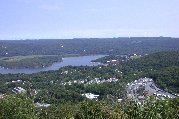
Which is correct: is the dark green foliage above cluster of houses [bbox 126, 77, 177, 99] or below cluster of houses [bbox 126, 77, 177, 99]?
above

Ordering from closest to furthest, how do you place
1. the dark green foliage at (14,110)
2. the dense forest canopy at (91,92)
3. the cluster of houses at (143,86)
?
the dense forest canopy at (91,92)
the dark green foliage at (14,110)
the cluster of houses at (143,86)

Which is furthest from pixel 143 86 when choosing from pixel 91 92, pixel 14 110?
pixel 14 110

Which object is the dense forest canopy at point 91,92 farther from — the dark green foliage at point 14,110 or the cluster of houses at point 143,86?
the cluster of houses at point 143,86

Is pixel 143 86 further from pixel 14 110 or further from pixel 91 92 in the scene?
pixel 14 110

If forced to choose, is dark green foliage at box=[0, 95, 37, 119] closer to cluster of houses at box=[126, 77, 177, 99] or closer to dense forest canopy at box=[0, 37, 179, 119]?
dense forest canopy at box=[0, 37, 179, 119]

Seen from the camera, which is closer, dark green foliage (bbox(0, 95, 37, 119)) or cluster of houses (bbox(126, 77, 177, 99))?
dark green foliage (bbox(0, 95, 37, 119))

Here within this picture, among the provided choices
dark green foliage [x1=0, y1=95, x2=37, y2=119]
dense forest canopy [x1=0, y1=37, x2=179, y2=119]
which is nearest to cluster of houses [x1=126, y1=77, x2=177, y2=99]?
dense forest canopy [x1=0, y1=37, x2=179, y2=119]

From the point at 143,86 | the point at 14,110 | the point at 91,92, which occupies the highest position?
the point at 14,110

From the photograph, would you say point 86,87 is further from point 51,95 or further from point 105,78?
point 105,78

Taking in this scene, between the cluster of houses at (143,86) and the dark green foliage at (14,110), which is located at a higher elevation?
the dark green foliage at (14,110)

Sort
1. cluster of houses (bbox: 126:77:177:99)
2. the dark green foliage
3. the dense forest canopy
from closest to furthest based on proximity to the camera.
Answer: the dense forest canopy, the dark green foliage, cluster of houses (bbox: 126:77:177:99)

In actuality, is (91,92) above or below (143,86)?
below

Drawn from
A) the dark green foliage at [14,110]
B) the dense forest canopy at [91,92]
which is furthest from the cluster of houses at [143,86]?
the dark green foliage at [14,110]
